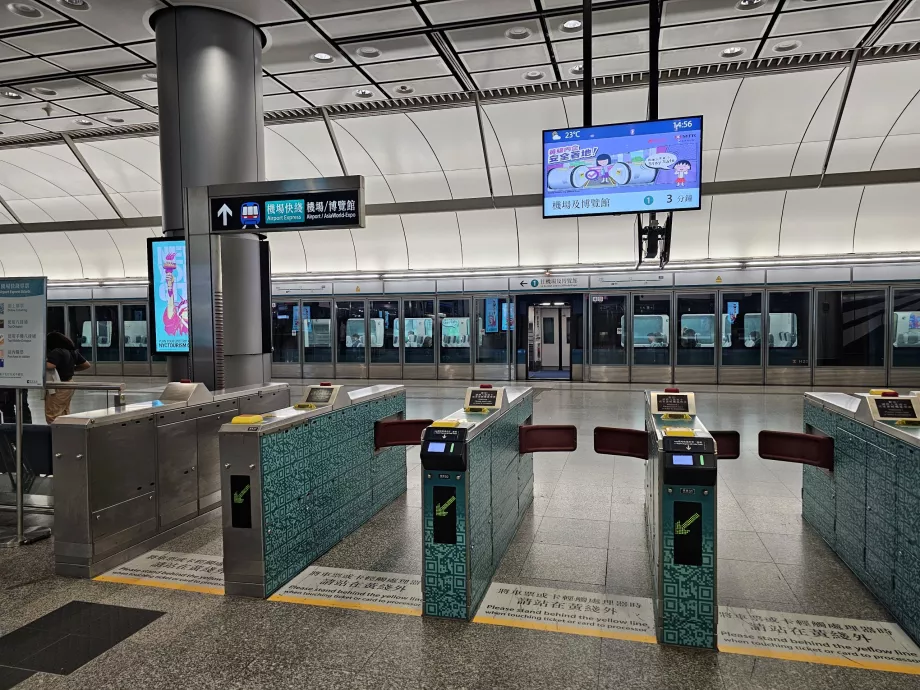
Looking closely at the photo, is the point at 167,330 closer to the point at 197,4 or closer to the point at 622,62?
the point at 197,4

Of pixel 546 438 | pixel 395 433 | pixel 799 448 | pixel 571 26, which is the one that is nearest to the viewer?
pixel 799 448

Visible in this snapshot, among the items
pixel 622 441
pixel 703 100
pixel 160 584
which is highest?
pixel 703 100

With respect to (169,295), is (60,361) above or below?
below

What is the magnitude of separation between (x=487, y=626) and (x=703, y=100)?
10.7 meters

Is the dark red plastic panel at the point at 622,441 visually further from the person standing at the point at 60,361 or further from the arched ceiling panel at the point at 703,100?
the arched ceiling panel at the point at 703,100

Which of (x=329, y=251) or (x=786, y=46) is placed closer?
(x=786, y=46)

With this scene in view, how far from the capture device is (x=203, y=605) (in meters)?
3.40

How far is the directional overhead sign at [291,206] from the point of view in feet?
16.6

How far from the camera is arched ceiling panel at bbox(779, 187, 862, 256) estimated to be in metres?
13.5

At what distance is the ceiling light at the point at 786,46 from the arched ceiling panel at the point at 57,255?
2006cm

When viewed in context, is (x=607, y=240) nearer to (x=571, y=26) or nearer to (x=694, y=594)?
(x=571, y=26)

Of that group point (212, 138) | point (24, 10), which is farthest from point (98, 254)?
point (212, 138)

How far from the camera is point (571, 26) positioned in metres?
6.80

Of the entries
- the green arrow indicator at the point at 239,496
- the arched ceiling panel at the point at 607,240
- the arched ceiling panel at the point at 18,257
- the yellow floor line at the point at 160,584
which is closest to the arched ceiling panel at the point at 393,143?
the arched ceiling panel at the point at 607,240
